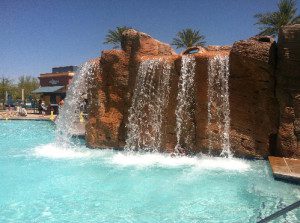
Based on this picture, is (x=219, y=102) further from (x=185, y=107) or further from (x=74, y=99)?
(x=74, y=99)

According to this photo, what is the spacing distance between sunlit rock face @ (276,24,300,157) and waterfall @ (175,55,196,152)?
2.33 m

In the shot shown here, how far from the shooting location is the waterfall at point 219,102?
8766 millimetres

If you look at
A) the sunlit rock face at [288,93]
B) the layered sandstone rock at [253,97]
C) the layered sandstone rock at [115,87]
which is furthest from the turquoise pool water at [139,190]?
the layered sandstone rock at [115,87]

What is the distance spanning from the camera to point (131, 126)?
399 inches

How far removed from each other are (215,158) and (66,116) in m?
6.59

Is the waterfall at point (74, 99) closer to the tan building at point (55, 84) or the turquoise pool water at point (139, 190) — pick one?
the turquoise pool water at point (139, 190)

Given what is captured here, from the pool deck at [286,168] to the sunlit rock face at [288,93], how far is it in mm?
521

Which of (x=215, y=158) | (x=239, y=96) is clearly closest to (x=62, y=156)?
(x=215, y=158)

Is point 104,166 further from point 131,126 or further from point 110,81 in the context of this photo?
point 110,81

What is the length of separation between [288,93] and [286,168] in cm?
223

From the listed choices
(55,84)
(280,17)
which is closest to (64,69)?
(55,84)

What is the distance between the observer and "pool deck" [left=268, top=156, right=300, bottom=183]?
6164 millimetres

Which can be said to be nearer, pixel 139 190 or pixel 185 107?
pixel 139 190

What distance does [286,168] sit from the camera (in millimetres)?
6738
